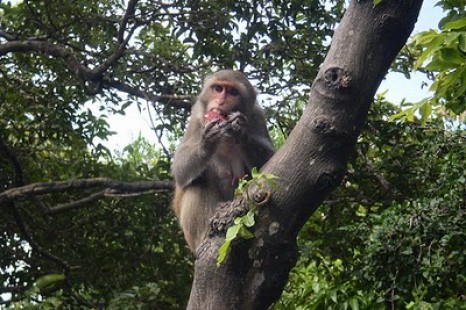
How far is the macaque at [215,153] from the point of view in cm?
425

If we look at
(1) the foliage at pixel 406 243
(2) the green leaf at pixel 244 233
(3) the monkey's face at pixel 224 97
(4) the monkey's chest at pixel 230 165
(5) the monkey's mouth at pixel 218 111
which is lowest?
(2) the green leaf at pixel 244 233

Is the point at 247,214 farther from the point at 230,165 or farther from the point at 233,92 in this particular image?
the point at 233,92

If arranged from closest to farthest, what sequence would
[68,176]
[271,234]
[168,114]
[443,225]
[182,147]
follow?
[271,234] → [443,225] → [182,147] → [168,114] → [68,176]

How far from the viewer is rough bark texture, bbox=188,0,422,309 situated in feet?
8.76

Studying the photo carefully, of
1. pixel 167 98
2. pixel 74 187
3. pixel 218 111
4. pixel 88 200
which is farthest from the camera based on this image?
pixel 167 98

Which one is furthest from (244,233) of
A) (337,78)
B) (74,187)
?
(74,187)

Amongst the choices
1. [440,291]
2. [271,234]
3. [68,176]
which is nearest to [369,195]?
[440,291]

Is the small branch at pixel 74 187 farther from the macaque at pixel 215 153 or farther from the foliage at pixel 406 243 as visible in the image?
the foliage at pixel 406 243

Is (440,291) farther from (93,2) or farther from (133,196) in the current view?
(93,2)

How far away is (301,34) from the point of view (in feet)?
18.3

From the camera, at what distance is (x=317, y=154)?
107 inches

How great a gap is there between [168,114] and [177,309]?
4.96ft

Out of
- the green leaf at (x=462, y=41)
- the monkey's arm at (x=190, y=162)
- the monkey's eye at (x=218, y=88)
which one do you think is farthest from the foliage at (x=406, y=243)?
the green leaf at (x=462, y=41)

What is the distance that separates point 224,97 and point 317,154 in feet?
6.99
